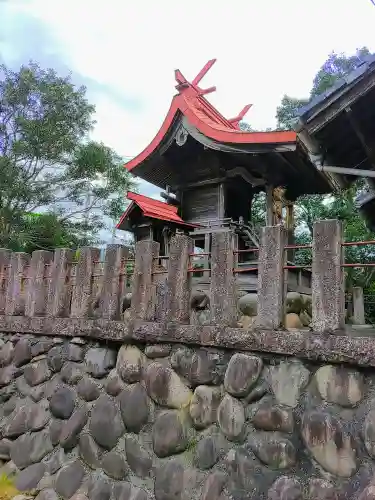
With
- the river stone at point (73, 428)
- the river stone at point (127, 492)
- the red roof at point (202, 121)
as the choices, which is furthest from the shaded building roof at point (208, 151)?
the river stone at point (127, 492)

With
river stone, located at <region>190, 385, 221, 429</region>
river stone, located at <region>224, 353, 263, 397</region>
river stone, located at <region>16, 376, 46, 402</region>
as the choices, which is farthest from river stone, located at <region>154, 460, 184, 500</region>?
river stone, located at <region>16, 376, 46, 402</region>

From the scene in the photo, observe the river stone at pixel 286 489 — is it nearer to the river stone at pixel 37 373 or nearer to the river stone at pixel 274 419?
the river stone at pixel 274 419

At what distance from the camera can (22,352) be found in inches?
230

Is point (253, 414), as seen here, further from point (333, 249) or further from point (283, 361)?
point (333, 249)

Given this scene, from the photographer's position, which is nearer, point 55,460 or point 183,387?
point 183,387

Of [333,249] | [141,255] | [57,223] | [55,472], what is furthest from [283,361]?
[57,223]

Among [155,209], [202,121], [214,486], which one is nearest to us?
[214,486]

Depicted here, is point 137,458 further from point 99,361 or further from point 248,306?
point 248,306

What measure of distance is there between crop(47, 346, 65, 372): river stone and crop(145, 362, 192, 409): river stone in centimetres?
158

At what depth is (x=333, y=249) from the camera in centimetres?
321

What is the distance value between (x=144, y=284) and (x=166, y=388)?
3.76 feet

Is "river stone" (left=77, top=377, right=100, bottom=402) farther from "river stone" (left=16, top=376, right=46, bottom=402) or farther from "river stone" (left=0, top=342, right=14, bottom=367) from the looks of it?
"river stone" (left=0, top=342, right=14, bottom=367)

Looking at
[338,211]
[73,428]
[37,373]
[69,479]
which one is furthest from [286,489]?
[338,211]

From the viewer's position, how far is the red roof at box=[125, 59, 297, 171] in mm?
7037
